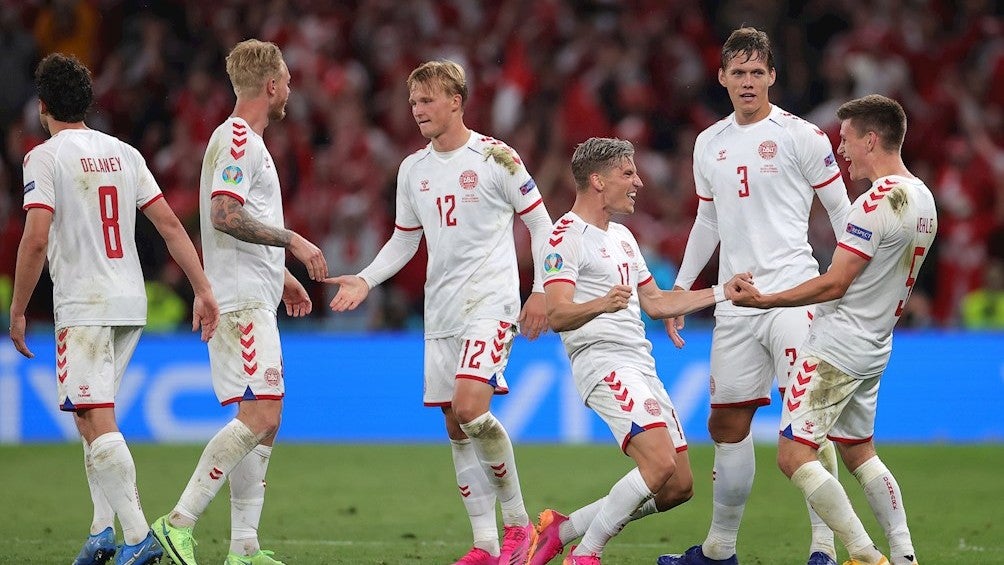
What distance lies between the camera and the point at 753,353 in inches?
301

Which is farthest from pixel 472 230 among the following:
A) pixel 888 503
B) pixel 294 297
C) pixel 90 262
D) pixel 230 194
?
pixel 888 503

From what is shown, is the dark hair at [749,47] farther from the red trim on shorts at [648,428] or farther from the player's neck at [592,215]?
the red trim on shorts at [648,428]

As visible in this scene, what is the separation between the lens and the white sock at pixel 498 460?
293 inches

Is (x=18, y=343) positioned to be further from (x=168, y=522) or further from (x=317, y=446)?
(x=317, y=446)

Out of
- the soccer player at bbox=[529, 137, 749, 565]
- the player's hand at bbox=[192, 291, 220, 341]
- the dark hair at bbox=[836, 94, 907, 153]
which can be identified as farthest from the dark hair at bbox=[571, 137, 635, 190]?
the player's hand at bbox=[192, 291, 220, 341]

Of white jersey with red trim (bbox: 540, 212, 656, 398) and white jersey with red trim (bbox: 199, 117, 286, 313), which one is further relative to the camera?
white jersey with red trim (bbox: 199, 117, 286, 313)

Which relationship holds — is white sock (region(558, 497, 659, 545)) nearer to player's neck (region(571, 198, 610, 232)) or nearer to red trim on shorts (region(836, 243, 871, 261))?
Answer: player's neck (region(571, 198, 610, 232))

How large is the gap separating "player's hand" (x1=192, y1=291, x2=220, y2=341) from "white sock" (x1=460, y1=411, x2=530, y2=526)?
1.39 m

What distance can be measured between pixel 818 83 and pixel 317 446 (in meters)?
7.20

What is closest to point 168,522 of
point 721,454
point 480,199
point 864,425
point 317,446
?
point 480,199

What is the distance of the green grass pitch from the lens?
8438 millimetres

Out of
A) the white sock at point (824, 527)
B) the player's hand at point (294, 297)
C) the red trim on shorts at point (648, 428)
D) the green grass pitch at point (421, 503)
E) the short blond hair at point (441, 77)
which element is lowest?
the green grass pitch at point (421, 503)

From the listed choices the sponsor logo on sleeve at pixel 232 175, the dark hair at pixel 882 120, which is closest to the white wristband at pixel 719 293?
the dark hair at pixel 882 120

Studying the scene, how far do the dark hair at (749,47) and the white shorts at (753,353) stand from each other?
4.47 feet
